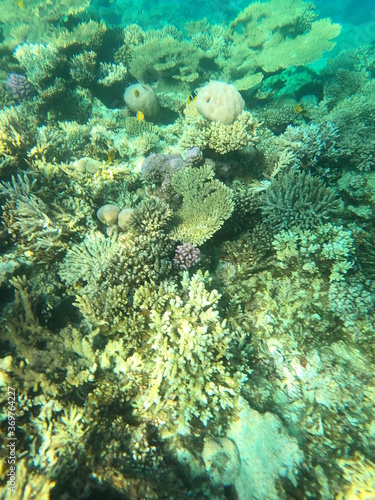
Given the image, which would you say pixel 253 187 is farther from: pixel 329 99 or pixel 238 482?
pixel 329 99

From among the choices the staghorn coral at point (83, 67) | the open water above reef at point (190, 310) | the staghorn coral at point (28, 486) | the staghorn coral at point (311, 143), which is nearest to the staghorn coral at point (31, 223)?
the open water above reef at point (190, 310)

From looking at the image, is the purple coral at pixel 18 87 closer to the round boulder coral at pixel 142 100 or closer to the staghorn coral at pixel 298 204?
the round boulder coral at pixel 142 100

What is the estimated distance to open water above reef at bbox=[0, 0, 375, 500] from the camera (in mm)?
2785

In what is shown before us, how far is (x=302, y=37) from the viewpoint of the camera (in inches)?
420

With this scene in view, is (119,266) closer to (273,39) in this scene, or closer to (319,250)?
(319,250)

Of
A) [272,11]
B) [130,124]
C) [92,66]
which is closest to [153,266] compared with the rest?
[130,124]

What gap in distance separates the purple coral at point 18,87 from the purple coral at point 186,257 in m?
8.47

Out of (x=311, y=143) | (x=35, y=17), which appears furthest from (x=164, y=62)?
(x=35, y=17)

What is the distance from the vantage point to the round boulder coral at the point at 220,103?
5.70m

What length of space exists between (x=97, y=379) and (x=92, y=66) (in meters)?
8.98

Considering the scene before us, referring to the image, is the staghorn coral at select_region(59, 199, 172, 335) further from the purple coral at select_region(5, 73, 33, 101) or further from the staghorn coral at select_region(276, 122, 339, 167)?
the purple coral at select_region(5, 73, 33, 101)

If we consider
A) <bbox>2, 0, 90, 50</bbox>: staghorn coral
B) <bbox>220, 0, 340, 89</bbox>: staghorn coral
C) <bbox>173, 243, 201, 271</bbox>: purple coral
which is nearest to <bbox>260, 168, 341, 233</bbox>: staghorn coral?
<bbox>173, 243, 201, 271</bbox>: purple coral

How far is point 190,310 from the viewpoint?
3.51 meters

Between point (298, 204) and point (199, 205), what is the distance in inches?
66.7
